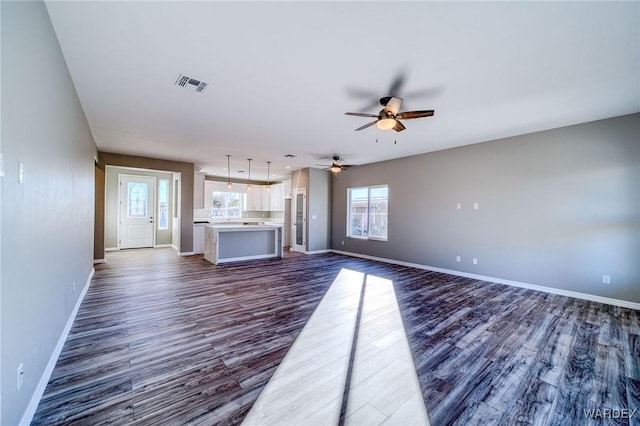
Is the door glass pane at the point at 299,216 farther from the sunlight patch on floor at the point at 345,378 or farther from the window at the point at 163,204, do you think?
the sunlight patch on floor at the point at 345,378

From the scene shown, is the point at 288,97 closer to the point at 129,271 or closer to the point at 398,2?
the point at 398,2

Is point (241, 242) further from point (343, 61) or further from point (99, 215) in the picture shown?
point (343, 61)

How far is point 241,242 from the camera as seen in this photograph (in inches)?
272

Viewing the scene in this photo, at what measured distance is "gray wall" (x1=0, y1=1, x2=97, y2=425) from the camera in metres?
1.31

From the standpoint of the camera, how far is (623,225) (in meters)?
3.82

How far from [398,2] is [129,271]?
6.42m

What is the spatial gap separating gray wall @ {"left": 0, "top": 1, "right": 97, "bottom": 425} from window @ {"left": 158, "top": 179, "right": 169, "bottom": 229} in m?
6.83

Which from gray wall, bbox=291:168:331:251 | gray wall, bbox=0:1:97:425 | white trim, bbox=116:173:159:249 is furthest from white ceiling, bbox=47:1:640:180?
white trim, bbox=116:173:159:249

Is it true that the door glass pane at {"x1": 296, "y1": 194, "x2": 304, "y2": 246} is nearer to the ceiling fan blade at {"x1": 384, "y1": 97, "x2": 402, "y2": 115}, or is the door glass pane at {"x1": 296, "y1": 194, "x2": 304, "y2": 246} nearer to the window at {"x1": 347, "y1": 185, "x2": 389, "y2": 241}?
the window at {"x1": 347, "y1": 185, "x2": 389, "y2": 241}

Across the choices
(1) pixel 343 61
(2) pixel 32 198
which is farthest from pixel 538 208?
(2) pixel 32 198

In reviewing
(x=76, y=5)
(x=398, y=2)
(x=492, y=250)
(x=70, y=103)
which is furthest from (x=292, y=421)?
(x=492, y=250)

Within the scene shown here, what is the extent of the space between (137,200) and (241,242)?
4.44m

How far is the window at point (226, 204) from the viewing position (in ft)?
34.5

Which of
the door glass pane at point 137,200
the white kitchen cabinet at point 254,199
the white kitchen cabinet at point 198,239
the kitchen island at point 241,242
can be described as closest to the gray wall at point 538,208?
the kitchen island at point 241,242
